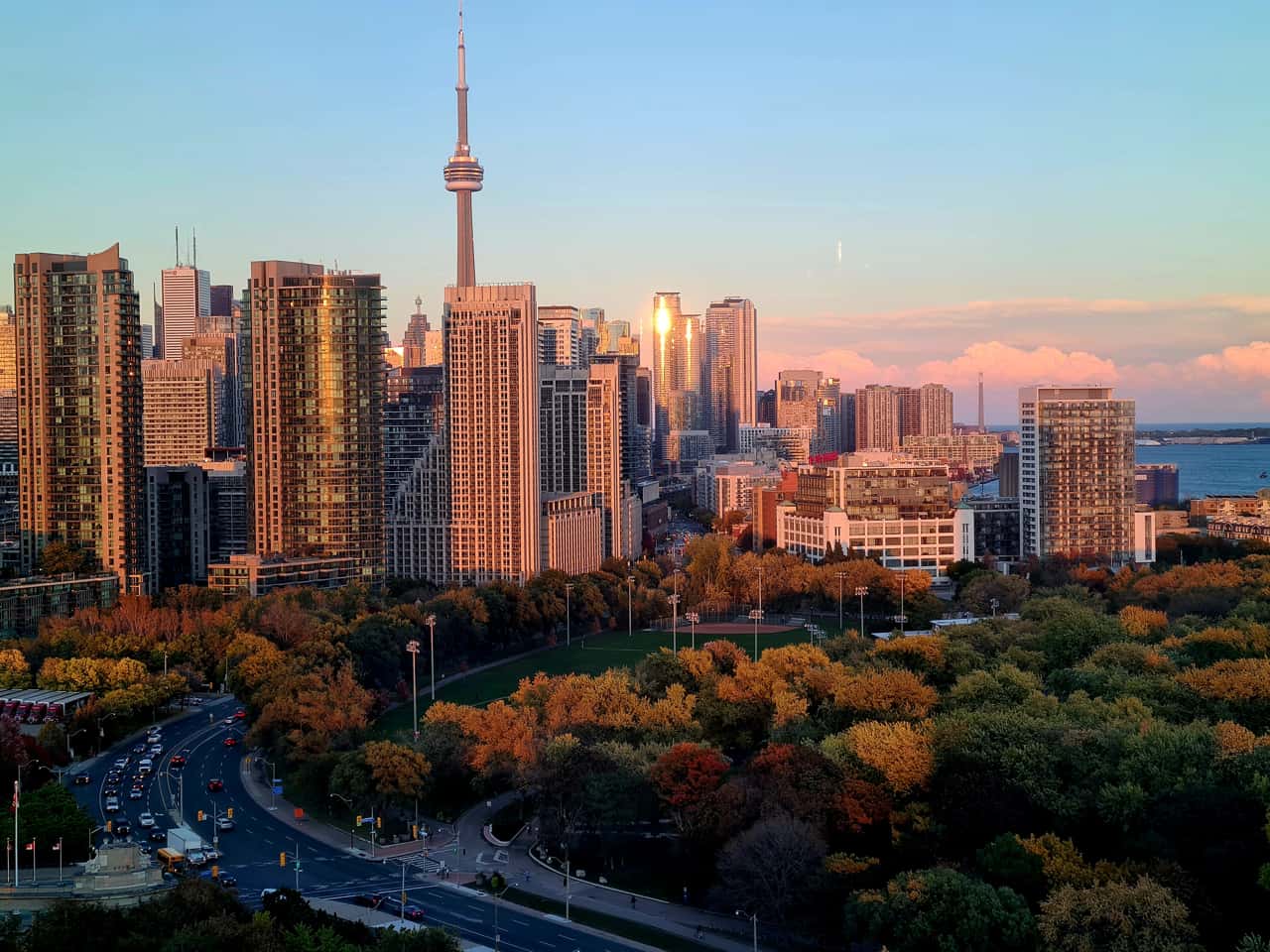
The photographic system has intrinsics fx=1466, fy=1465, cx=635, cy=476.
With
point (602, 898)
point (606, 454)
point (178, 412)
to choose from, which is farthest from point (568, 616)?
point (178, 412)

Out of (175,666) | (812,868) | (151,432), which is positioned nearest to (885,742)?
(812,868)

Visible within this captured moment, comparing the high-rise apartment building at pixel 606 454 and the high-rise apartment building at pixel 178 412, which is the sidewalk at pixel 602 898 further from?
the high-rise apartment building at pixel 178 412

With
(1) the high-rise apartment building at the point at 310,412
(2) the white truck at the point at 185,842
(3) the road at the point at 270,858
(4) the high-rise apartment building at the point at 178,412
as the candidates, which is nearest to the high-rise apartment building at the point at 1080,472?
(1) the high-rise apartment building at the point at 310,412

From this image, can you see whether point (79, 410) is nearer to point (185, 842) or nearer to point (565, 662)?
point (565, 662)

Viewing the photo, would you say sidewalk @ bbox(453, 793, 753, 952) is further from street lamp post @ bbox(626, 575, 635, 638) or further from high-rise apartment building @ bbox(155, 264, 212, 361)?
high-rise apartment building @ bbox(155, 264, 212, 361)

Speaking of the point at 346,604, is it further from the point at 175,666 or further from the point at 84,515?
the point at 84,515

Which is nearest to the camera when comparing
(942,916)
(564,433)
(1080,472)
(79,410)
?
(942,916)
